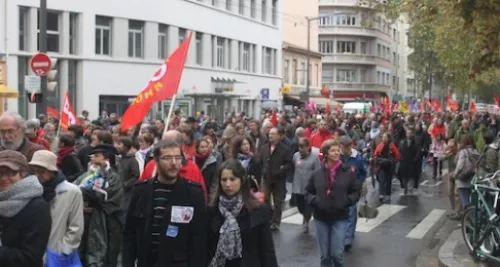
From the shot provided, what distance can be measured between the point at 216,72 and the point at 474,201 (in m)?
31.1

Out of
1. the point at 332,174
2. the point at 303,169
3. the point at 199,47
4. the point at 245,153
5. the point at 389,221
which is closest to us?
the point at 332,174

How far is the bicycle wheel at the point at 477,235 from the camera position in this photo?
9008 mm

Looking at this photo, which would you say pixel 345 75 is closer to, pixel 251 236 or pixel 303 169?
pixel 303 169

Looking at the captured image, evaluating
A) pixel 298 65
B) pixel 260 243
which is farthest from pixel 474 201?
pixel 298 65

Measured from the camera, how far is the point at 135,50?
112 feet

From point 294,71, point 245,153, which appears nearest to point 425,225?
point 245,153

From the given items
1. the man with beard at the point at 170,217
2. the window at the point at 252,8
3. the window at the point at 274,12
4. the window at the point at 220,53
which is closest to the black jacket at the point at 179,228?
the man with beard at the point at 170,217

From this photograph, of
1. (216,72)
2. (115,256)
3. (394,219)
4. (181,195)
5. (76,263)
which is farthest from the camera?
(216,72)

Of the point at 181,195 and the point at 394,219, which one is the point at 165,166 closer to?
the point at 181,195

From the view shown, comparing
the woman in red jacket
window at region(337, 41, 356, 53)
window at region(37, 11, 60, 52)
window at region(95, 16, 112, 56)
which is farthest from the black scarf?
window at region(337, 41, 356, 53)

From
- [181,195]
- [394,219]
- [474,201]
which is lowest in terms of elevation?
[394,219]

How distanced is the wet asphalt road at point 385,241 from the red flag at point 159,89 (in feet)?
8.88

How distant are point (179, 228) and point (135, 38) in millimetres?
29922

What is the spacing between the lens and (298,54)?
2238 inches
